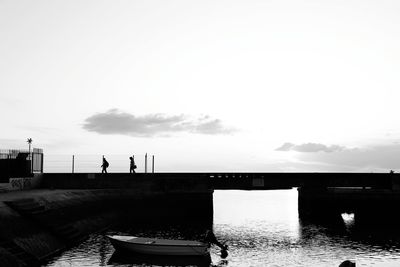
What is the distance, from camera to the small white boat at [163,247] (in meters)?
33.8

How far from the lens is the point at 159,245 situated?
34219mm

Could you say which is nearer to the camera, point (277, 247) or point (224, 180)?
point (277, 247)

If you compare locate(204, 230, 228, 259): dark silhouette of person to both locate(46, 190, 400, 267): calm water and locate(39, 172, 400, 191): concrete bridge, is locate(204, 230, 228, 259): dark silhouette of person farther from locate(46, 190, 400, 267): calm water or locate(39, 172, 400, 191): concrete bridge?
locate(39, 172, 400, 191): concrete bridge

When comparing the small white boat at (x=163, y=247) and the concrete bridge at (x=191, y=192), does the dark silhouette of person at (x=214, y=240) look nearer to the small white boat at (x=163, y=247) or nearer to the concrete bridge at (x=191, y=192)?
the small white boat at (x=163, y=247)

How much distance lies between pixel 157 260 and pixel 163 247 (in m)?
1.10

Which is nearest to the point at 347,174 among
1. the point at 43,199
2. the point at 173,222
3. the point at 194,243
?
the point at 173,222

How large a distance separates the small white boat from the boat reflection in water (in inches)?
15.7

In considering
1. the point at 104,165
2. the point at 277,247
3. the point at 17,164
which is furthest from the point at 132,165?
the point at 277,247

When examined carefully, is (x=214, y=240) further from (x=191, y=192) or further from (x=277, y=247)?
(x=191, y=192)

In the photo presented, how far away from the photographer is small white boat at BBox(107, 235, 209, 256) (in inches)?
1332

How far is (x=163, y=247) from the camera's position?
34.2 m

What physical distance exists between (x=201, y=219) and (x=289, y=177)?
13.7 meters

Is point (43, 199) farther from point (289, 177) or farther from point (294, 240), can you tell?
point (289, 177)

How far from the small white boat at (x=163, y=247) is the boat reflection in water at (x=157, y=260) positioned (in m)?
0.40
